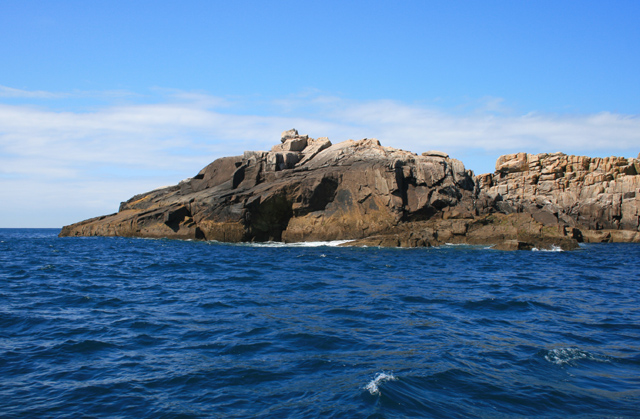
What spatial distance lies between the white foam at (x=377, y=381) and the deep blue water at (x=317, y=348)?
4 centimetres

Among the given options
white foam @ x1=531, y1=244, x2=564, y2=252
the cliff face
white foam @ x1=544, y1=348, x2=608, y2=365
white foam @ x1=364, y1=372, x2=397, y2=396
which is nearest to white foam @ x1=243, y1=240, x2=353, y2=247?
white foam @ x1=531, y1=244, x2=564, y2=252

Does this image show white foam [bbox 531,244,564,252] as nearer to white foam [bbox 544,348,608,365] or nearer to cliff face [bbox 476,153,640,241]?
cliff face [bbox 476,153,640,241]

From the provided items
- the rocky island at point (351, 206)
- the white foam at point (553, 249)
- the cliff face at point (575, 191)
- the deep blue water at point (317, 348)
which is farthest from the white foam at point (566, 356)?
the cliff face at point (575, 191)

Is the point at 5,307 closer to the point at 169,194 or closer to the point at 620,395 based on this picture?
the point at 620,395

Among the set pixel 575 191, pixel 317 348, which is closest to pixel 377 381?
pixel 317 348

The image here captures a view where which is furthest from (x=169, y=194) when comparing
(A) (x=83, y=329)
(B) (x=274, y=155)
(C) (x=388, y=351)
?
(C) (x=388, y=351)

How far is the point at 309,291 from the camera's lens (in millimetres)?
17469

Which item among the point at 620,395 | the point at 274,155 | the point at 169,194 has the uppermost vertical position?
the point at 274,155

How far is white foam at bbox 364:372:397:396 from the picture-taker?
7836 mm

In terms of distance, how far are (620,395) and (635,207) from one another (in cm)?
6108

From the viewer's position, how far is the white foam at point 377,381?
784cm

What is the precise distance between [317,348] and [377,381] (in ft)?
7.59

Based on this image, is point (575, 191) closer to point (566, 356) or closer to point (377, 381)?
point (566, 356)

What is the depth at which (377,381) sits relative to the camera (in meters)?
8.23
